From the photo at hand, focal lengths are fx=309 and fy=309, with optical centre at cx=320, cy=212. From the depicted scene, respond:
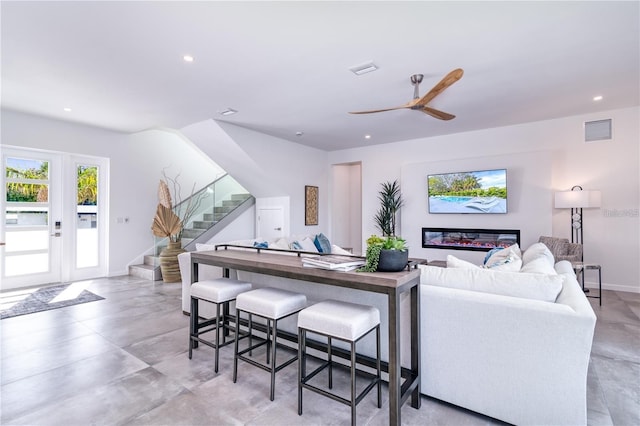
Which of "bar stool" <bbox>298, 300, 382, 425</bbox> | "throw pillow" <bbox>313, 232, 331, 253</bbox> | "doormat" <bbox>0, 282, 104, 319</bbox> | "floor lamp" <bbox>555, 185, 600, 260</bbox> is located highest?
"floor lamp" <bbox>555, 185, 600, 260</bbox>

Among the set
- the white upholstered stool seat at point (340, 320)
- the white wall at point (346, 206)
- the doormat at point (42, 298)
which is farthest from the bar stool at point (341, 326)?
the white wall at point (346, 206)

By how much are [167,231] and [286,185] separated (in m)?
2.56

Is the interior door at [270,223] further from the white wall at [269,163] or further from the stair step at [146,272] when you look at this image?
the stair step at [146,272]

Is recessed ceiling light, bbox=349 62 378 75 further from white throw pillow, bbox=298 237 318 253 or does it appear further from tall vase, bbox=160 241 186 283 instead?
tall vase, bbox=160 241 186 283

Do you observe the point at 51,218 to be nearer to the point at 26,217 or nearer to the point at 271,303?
the point at 26,217

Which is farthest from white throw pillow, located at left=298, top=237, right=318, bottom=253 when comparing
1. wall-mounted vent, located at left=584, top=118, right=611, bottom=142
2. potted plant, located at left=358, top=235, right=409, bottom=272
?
wall-mounted vent, located at left=584, top=118, right=611, bottom=142

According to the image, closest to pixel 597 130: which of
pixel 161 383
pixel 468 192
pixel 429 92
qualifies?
pixel 468 192

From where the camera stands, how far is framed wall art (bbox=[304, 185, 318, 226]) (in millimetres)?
7305

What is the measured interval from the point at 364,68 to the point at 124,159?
5.25 metres

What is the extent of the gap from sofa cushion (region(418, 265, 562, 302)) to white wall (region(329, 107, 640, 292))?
413 cm

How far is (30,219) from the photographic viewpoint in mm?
5168

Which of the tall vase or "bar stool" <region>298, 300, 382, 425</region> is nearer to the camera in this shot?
"bar stool" <region>298, 300, 382, 425</region>

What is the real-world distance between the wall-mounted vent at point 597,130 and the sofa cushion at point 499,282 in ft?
14.9

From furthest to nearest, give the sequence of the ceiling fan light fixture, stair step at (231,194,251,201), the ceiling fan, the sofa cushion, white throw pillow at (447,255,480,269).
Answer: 1. stair step at (231,194,251,201)
2. the ceiling fan light fixture
3. the ceiling fan
4. white throw pillow at (447,255,480,269)
5. the sofa cushion
